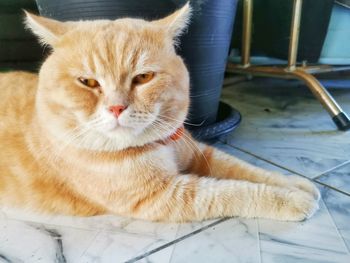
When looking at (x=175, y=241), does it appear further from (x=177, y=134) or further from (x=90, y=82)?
(x=90, y=82)

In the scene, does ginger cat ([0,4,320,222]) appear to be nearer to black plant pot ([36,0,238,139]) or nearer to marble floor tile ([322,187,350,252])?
marble floor tile ([322,187,350,252])

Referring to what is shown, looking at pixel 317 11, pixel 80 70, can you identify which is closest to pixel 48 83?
pixel 80 70

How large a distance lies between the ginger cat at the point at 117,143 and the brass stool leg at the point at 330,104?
68 centimetres

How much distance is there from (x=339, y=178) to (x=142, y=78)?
2.48 ft

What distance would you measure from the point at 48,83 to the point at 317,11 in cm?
154

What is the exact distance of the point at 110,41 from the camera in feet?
2.69

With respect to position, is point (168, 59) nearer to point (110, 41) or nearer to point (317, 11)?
point (110, 41)

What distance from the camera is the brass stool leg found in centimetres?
150

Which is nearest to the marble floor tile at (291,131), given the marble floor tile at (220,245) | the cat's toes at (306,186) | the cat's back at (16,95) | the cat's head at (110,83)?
the cat's toes at (306,186)

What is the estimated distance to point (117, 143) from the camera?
0.85 meters

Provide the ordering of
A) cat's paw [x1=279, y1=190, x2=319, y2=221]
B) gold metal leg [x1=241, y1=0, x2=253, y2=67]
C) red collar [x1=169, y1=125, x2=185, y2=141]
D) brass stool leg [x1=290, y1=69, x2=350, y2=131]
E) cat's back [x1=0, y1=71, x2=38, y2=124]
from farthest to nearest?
gold metal leg [x1=241, y1=0, x2=253, y2=67] < brass stool leg [x1=290, y1=69, x2=350, y2=131] < cat's back [x1=0, y1=71, x2=38, y2=124] < red collar [x1=169, y1=125, x2=185, y2=141] < cat's paw [x1=279, y1=190, x2=319, y2=221]

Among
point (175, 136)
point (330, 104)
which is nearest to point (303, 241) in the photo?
point (175, 136)

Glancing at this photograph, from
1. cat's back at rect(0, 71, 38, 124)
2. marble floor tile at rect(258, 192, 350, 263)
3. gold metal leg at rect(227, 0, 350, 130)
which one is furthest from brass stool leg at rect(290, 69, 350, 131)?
cat's back at rect(0, 71, 38, 124)

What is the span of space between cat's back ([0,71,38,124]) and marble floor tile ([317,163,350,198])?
102cm
